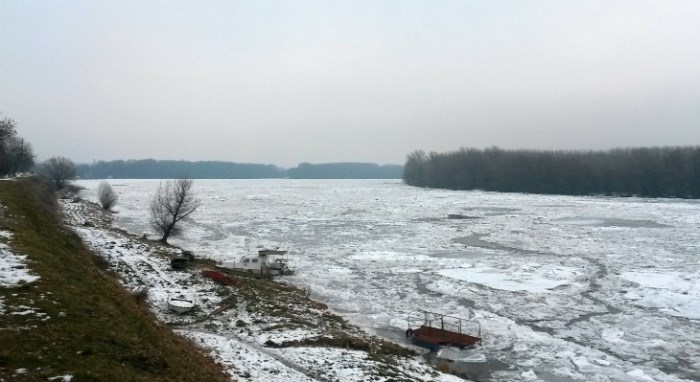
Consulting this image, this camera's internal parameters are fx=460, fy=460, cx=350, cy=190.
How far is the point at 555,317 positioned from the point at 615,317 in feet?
7.23

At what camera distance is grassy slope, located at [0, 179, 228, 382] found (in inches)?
283

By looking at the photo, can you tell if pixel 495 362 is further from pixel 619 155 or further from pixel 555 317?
pixel 619 155

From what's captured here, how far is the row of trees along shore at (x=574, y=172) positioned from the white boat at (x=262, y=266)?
93.8m

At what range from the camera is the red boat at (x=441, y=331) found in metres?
14.8

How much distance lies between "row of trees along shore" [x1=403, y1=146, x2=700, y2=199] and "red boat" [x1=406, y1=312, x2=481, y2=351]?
94.5 metres

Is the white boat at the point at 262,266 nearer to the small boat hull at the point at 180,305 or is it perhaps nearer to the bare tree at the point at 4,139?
the small boat hull at the point at 180,305

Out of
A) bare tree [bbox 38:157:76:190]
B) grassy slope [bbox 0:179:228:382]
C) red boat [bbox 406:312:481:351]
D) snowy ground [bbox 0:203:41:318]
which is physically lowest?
red boat [bbox 406:312:481:351]

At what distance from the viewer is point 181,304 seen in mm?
16562

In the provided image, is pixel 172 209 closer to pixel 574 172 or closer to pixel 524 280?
pixel 524 280

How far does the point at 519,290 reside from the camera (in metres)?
21.3

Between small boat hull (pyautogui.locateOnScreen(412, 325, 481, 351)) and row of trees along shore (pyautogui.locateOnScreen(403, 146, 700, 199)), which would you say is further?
row of trees along shore (pyautogui.locateOnScreen(403, 146, 700, 199))

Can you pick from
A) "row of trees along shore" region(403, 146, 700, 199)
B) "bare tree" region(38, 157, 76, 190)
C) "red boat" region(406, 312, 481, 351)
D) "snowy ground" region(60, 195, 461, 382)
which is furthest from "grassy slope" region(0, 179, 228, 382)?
"row of trees along shore" region(403, 146, 700, 199)

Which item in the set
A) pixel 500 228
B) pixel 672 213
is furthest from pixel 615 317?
pixel 672 213

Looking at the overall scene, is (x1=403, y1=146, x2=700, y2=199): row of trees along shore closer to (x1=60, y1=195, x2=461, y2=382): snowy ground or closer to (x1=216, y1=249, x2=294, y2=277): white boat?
(x1=216, y1=249, x2=294, y2=277): white boat
